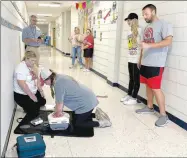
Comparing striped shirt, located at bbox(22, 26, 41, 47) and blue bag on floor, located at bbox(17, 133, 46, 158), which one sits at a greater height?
striped shirt, located at bbox(22, 26, 41, 47)

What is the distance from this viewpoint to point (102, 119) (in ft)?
9.57

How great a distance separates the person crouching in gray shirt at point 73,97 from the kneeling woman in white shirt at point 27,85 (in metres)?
0.48

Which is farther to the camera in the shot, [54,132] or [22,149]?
[54,132]

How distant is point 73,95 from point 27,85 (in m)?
0.75

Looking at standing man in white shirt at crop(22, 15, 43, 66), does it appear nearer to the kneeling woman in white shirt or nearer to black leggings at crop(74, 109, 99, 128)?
the kneeling woman in white shirt

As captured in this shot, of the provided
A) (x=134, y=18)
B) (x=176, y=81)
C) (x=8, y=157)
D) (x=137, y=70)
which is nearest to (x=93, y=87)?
(x=137, y=70)

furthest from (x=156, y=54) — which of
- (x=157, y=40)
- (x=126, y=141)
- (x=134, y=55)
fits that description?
(x=126, y=141)

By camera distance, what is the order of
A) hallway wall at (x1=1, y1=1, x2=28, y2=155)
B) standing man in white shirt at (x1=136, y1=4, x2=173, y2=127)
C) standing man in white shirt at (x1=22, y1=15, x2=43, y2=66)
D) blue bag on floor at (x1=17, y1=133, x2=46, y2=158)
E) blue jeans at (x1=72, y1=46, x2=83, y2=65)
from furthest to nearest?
blue jeans at (x1=72, y1=46, x2=83, y2=65)
standing man in white shirt at (x1=22, y1=15, x2=43, y2=66)
standing man in white shirt at (x1=136, y1=4, x2=173, y2=127)
hallway wall at (x1=1, y1=1, x2=28, y2=155)
blue bag on floor at (x1=17, y1=133, x2=46, y2=158)

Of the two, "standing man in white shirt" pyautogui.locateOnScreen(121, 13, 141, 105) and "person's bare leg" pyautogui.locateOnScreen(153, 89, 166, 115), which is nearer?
"person's bare leg" pyautogui.locateOnScreen(153, 89, 166, 115)

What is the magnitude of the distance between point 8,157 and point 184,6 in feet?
8.93

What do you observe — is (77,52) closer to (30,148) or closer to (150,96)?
(150,96)

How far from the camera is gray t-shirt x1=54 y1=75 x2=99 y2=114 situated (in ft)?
8.22

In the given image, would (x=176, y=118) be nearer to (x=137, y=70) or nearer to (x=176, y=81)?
(x=176, y=81)

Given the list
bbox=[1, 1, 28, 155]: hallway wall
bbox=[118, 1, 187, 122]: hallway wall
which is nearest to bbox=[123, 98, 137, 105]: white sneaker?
bbox=[118, 1, 187, 122]: hallway wall
